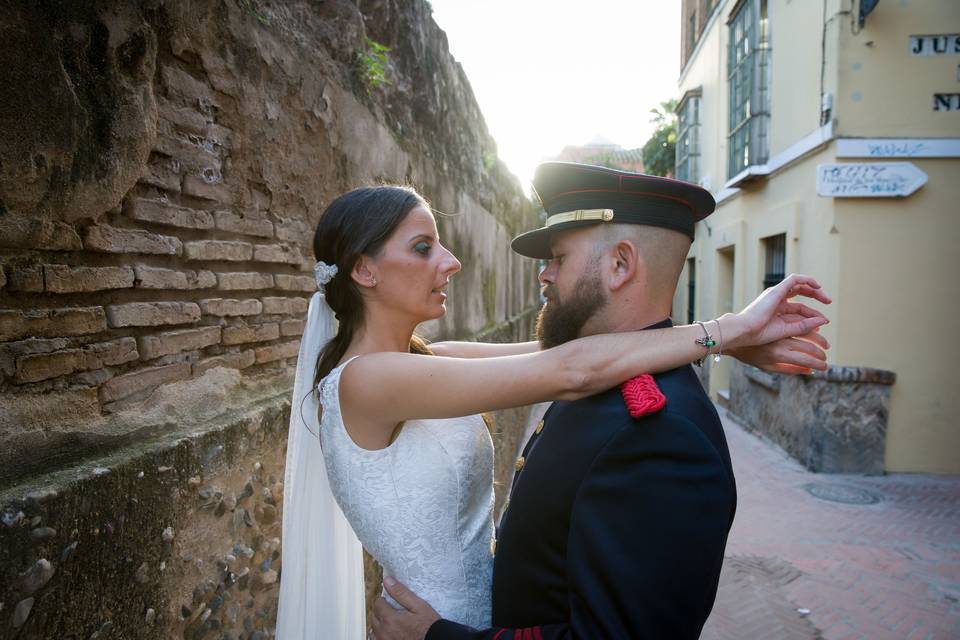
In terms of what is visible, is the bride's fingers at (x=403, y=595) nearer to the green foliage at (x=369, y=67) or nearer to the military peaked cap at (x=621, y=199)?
the military peaked cap at (x=621, y=199)

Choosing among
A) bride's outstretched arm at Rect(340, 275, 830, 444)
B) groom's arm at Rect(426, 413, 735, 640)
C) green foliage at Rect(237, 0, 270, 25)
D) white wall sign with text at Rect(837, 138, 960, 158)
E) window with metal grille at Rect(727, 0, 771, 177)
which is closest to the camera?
groom's arm at Rect(426, 413, 735, 640)

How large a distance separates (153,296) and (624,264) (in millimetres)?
1392

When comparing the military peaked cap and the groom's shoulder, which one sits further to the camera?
the military peaked cap

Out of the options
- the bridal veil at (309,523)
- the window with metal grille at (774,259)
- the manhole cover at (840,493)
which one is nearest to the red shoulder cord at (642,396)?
the bridal veil at (309,523)

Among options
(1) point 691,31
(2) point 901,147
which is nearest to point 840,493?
(2) point 901,147

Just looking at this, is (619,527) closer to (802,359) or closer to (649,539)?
(649,539)

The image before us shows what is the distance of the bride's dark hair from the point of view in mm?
1999

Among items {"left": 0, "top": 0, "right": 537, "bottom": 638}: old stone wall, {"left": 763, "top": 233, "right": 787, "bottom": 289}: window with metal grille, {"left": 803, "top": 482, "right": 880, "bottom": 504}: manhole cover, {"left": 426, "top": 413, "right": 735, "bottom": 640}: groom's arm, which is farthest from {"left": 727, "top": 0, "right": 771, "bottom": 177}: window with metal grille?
{"left": 426, "top": 413, "right": 735, "bottom": 640}: groom's arm

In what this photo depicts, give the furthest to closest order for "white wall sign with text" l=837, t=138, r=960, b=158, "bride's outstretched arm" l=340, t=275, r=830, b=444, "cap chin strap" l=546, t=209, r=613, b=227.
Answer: "white wall sign with text" l=837, t=138, r=960, b=158, "cap chin strap" l=546, t=209, r=613, b=227, "bride's outstretched arm" l=340, t=275, r=830, b=444

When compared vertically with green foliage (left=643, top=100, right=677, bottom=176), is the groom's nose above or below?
below

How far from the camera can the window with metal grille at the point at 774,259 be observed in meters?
9.14

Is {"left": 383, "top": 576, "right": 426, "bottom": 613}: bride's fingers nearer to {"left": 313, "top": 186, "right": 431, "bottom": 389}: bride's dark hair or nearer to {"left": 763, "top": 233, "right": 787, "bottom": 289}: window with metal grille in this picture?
{"left": 313, "top": 186, "right": 431, "bottom": 389}: bride's dark hair

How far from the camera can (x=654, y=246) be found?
5.65ft

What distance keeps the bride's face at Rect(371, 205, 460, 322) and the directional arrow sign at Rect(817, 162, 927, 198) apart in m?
6.50
